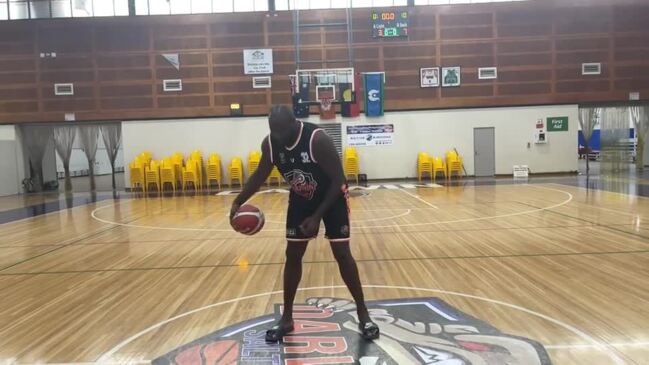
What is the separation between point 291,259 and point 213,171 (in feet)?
51.4

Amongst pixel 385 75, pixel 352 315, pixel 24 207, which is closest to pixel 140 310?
pixel 352 315

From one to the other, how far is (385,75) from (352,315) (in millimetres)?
16241

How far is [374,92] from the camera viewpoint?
18766mm

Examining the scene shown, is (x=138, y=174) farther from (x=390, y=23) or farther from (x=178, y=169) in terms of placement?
(x=390, y=23)

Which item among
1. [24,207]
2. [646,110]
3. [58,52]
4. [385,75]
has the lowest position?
[24,207]

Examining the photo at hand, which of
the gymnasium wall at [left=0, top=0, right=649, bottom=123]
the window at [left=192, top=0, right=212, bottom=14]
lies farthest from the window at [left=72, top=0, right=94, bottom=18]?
the window at [left=192, top=0, right=212, bottom=14]

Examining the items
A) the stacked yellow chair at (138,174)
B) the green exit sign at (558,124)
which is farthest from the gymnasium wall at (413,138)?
the stacked yellow chair at (138,174)

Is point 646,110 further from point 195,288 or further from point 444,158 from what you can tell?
point 195,288

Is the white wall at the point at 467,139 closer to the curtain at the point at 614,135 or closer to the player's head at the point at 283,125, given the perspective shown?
the curtain at the point at 614,135

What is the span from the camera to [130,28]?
18.8 m

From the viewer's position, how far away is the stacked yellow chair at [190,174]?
17.7m

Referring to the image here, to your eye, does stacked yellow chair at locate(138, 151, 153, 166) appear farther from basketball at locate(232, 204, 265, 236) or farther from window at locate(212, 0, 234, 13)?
basketball at locate(232, 204, 265, 236)

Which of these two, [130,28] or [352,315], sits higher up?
[130,28]

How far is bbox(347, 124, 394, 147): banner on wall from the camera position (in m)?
19.1
